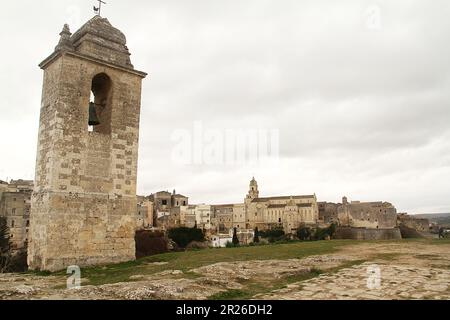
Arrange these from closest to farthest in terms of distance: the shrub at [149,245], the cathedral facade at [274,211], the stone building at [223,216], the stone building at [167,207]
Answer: the shrub at [149,245], the stone building at [167,207], the cathedral facade at [274,211], the stone building at [223,216]

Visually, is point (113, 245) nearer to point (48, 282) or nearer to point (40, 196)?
point (40, 196)

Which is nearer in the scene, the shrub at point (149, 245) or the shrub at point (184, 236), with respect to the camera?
the shrub at point (149, 245)

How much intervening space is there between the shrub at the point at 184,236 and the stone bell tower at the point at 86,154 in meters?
38.5

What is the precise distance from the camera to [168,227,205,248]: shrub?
51731mm

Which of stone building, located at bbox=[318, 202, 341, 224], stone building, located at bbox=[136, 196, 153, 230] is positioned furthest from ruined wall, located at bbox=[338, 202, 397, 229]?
stone building, located at bbox=[136, 196, 153, 230]

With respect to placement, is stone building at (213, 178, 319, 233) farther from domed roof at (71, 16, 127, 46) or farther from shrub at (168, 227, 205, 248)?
domed roof at (71, 16, 127, 46)

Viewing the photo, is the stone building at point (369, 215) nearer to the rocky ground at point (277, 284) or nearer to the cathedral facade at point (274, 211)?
the cathedral facade at point (274, 211)

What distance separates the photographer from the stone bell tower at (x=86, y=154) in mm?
12070

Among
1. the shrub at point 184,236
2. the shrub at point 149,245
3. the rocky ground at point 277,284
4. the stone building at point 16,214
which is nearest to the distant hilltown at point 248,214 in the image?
the stone building at point 16,214

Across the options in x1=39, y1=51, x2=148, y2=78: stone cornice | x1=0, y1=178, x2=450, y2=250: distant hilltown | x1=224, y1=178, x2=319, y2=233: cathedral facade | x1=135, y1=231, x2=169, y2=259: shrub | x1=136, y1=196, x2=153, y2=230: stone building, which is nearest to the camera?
x1=39, y1=51, x2=148, y2=78: stone cornice

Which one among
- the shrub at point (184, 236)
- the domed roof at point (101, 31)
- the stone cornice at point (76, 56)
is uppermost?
the domed roof at point (101, 31)

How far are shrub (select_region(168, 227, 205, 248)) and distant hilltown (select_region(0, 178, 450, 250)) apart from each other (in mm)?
9808

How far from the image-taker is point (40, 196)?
12.4 meters
